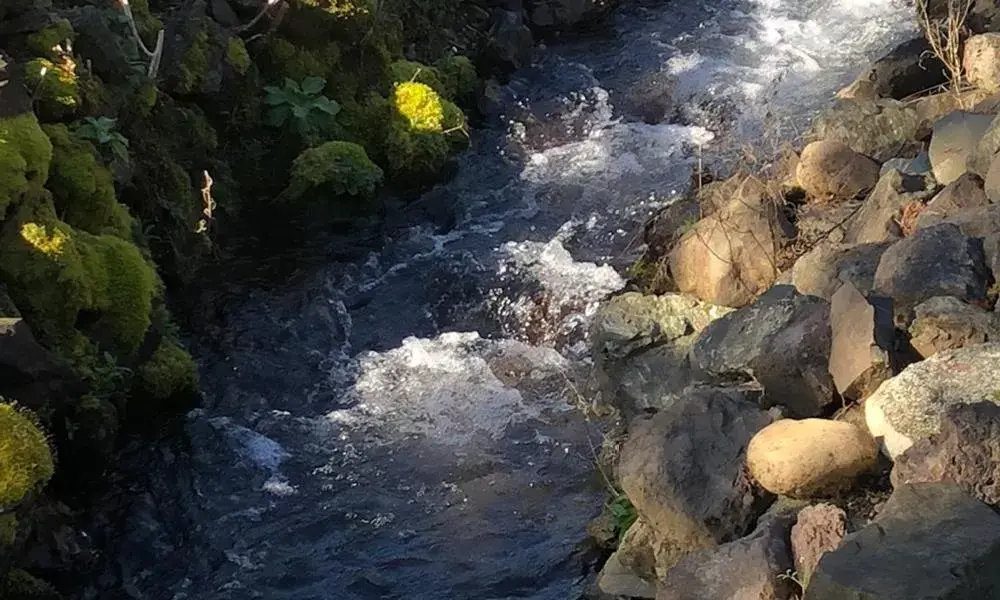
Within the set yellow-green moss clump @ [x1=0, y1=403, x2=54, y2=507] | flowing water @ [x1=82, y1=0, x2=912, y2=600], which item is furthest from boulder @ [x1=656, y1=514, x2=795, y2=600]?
yellow-green moss clump @ [x1=0, y1=403, x2=54, y2=507]

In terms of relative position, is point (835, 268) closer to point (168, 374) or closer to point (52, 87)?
point (168, 374)

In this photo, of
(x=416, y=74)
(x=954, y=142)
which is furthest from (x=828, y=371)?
(x=416, y=74)

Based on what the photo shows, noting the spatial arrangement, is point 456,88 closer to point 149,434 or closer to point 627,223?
point 627,223

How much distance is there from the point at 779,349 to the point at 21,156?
5.99m

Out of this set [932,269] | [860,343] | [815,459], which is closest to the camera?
[815,459]

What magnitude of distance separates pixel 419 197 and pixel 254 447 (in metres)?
4.78

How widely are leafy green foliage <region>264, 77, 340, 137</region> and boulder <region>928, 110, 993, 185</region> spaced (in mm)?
7119

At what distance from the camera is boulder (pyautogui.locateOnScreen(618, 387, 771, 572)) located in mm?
6305

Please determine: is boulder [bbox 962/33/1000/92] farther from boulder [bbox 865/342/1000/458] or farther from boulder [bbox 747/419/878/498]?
boulder [bbox 747/419/878/498]

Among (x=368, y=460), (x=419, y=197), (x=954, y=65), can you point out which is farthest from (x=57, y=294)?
(x=954, y=65)

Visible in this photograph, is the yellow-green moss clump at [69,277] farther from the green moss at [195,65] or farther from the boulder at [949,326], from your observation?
the boulder at [949,326]

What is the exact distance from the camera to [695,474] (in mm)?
6535

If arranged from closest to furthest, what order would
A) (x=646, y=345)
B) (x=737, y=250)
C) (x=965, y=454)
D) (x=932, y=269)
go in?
1. (x=965, y=454)
2. (x=932, y=269)
3. (x=646, y=345)
4. (x=737, y=250)

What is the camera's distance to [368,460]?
8.74 metres
